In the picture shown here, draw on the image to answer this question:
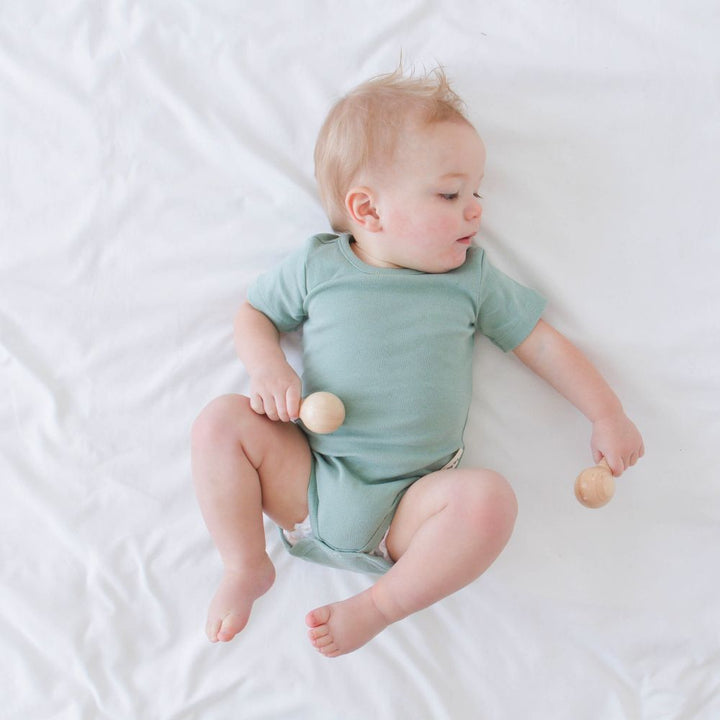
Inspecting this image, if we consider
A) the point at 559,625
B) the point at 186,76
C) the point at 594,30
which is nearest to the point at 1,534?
the point at 186,76

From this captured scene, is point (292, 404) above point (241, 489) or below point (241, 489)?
above

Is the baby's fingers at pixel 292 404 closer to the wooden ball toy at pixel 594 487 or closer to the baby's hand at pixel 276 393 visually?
the baby's hand at pixel 276 393

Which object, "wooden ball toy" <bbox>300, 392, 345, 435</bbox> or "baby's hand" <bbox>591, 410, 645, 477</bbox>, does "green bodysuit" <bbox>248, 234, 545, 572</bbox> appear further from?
"baby's hand" <bbox>591, 410, 645, 477</bbox>

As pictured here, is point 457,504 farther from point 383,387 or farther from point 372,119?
point 372,119

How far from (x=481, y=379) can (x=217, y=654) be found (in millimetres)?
584

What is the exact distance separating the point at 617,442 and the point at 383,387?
349 millimetres

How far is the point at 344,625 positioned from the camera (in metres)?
1.13

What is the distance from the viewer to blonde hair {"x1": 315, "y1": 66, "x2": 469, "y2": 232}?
1.13 m

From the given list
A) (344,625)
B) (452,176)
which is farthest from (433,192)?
(344,625)

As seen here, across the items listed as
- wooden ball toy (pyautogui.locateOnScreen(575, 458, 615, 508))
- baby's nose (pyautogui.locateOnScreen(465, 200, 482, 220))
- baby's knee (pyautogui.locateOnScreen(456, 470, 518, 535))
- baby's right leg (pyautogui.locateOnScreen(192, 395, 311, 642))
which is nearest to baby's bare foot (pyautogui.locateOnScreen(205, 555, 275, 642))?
baby's right leg (pyautogui.locateOnScreen(192, 395, 311, 642))

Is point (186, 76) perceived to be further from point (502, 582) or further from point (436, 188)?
point (502, 582)

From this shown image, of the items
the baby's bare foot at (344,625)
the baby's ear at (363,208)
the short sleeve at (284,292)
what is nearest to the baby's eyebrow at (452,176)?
the baby's ear at (363,208)

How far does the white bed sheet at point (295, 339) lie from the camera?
4.07 ft

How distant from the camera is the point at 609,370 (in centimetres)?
125
